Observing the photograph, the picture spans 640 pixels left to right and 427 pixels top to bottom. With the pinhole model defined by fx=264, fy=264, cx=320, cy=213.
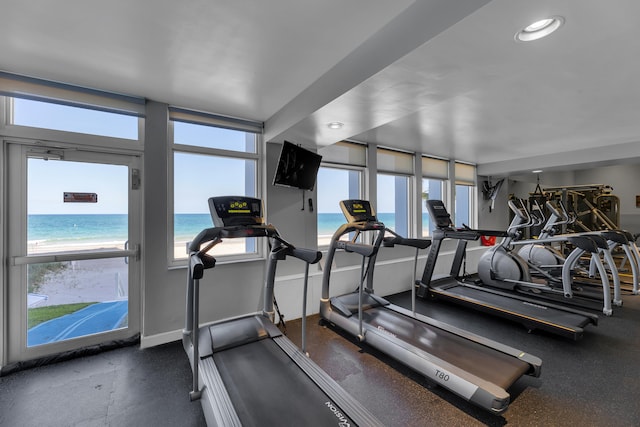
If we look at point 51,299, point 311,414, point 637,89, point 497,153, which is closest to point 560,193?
point 497,153

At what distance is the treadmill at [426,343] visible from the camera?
1.87 m

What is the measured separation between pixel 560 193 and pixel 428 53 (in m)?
7.57

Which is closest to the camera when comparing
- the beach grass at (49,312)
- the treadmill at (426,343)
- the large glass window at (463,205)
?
the treadmill at (426,343)

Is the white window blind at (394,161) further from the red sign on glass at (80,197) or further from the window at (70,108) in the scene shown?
the red sign on glass at (80,197)

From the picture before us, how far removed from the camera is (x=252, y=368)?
202 cm

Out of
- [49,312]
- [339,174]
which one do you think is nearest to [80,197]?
[49,312]

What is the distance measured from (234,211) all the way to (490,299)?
3.66 metres

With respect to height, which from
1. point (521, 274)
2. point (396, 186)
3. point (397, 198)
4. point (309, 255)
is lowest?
point (521, 274)

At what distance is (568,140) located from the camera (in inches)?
169

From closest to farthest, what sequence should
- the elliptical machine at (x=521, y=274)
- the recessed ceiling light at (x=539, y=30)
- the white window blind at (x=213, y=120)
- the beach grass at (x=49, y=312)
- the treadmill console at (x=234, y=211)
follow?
the recessed ceiling light at (x=539, y=30), the treadmill console at (x=234, y=211), the beach grass at (x=49, y=312), the white window blind at (x=213, y=120), the elliptical machine at (x=521, y=274)

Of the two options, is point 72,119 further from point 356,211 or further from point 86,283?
point 356,211

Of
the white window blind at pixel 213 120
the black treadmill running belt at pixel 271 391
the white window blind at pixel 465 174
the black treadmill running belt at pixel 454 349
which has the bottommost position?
the black treadmill running belt at pixel 454 349

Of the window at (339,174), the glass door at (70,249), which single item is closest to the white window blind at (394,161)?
the window at (339,174)

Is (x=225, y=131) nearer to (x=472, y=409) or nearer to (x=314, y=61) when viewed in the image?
(x=314, y=61)
